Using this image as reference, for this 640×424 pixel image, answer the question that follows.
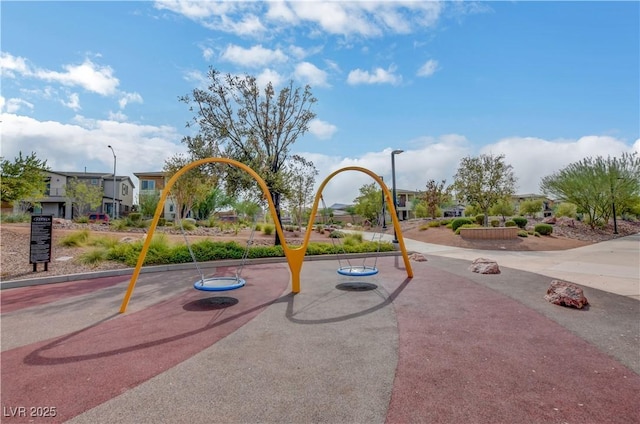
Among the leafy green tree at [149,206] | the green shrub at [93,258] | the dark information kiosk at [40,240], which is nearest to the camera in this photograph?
the dark information kiosk at [40,240]

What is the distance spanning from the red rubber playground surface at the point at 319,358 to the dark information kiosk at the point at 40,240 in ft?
9.29

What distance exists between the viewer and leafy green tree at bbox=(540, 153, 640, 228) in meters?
27.6

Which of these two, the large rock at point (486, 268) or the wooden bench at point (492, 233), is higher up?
the wooden bench at point (492, 233)

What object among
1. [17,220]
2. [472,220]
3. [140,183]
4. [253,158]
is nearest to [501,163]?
[472,220]

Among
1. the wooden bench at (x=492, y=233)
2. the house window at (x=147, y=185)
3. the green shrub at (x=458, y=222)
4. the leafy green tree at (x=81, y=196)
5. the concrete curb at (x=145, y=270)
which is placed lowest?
the concrete curb at (x=145, y=270)

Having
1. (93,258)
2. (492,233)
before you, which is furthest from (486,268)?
(93,258)

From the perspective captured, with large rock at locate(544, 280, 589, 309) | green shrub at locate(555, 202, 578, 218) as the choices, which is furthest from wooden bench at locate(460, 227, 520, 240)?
green shrub at locate(555, 202, 578, 218)

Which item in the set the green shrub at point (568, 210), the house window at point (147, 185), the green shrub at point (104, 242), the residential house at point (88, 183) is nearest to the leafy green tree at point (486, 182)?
the green shrub at point (568, 210)

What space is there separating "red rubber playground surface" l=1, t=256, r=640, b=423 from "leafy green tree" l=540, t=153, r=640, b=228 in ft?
87.7

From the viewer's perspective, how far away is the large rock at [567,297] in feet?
22.0

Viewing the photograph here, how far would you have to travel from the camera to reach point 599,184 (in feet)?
90.6

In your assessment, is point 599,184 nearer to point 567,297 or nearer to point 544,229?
point 544,229

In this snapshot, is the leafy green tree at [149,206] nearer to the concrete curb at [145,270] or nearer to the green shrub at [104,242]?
the green shrub at [104,242]

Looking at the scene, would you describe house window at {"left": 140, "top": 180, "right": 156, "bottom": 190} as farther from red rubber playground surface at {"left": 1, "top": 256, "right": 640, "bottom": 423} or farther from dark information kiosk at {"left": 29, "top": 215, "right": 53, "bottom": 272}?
red rubber playground surface at {"left": 1, "top": 256, "right": 640, "bottom": 423}
